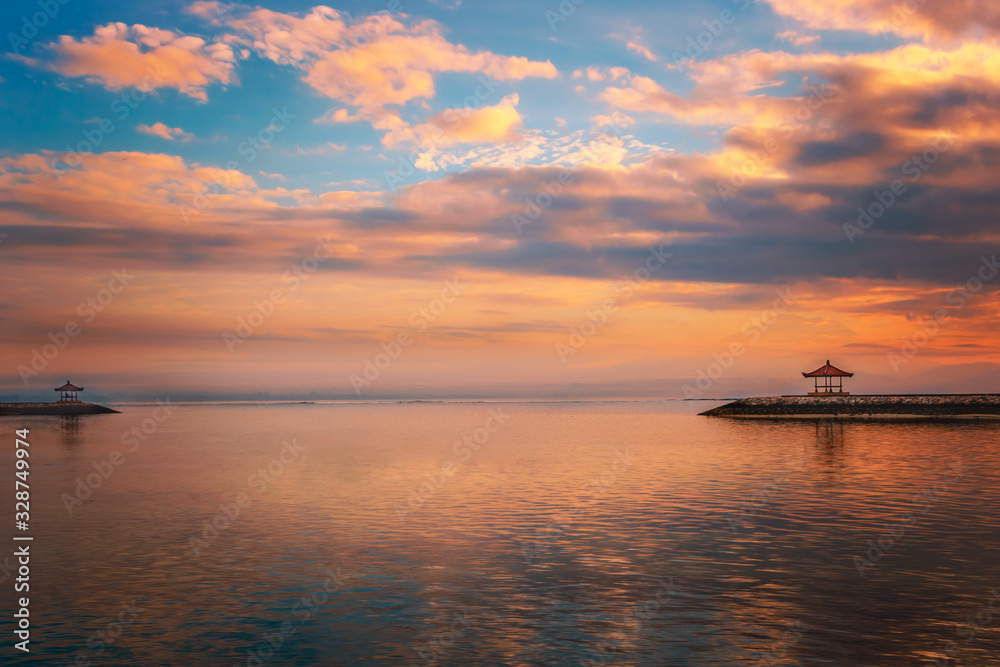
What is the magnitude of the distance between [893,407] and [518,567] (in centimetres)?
10937

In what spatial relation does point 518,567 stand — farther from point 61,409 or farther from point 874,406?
point 61,409

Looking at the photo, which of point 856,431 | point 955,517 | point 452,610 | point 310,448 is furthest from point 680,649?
point 856,431

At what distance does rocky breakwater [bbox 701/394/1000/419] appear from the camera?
108812 mm

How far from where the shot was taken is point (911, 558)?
66.0ft

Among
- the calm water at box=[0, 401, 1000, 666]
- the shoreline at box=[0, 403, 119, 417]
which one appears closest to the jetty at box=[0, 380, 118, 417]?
the shoreline at box=[0, 403, 119, 417]

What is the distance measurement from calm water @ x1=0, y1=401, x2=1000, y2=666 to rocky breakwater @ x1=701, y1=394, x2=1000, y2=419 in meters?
75.5

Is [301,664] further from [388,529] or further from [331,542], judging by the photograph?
[388,529]

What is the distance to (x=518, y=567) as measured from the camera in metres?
19.5

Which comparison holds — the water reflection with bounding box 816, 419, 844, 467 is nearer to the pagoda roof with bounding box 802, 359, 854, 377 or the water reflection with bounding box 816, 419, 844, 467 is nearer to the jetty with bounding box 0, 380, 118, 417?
the pagoda roof with bounding box 802, 359, 854, 377

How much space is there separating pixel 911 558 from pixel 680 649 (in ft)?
35.5

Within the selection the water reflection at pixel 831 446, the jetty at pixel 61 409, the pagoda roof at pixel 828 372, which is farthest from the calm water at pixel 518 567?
the jetty at pixel 61 409

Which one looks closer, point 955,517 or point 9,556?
point 9,556

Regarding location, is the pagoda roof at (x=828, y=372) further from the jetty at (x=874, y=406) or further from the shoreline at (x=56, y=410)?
the shoreline at (x=56, y=410)

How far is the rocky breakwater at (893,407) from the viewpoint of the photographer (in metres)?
109
